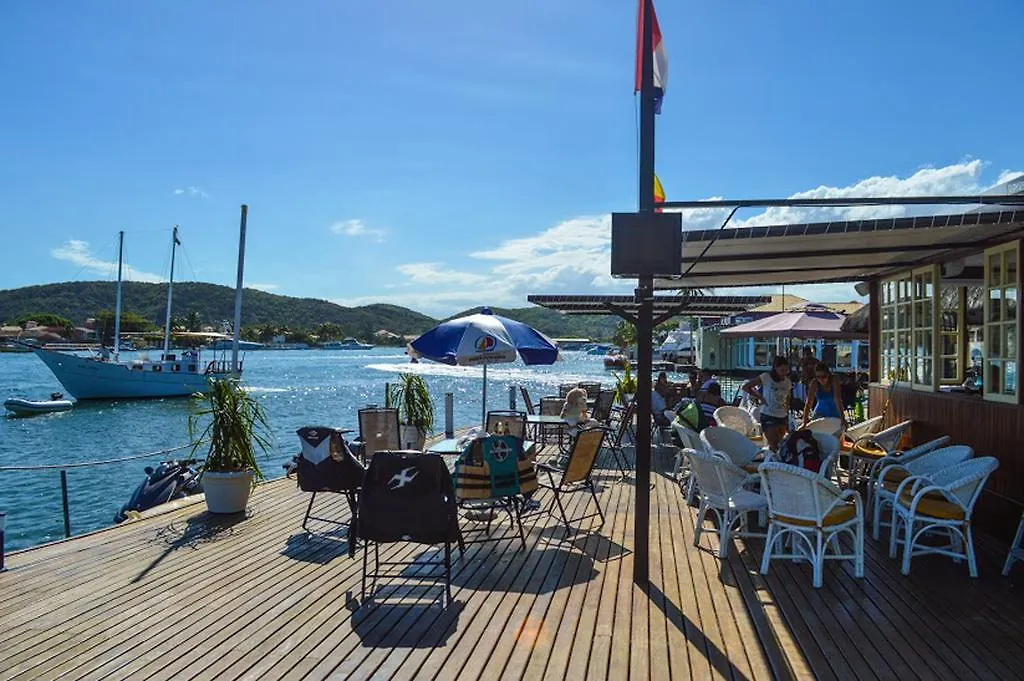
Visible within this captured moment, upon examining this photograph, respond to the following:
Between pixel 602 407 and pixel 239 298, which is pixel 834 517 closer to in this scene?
pixel 602 407

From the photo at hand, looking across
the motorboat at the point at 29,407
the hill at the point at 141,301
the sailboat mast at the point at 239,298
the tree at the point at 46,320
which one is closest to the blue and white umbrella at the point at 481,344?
the sailboat mast at the point at 239,298

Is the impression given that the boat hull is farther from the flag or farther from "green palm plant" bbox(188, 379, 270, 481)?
the flag

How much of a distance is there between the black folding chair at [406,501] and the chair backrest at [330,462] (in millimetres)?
1373

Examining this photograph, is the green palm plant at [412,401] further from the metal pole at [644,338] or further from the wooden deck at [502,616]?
the metal pole at [644,338]

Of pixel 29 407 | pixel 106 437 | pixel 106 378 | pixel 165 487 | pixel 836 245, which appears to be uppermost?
pixel 836 245

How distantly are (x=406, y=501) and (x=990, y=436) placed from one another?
14.8ft

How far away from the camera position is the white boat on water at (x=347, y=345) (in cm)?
14620

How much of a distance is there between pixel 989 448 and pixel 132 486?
554 inches

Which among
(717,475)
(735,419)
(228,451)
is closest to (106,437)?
(228,451)

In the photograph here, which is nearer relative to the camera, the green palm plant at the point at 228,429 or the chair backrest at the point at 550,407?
the green palm plant at the point at 228,429

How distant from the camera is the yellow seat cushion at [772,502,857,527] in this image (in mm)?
4512

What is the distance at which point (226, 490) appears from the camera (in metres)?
6.22

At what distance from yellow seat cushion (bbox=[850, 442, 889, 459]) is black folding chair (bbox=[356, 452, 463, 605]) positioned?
396cm

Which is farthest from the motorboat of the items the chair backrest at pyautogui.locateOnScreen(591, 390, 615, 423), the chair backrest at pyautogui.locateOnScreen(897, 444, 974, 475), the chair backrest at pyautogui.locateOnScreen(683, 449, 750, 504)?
the chair backrest at pyautogui.locateOnScreen(897, 444, 974, 475)
